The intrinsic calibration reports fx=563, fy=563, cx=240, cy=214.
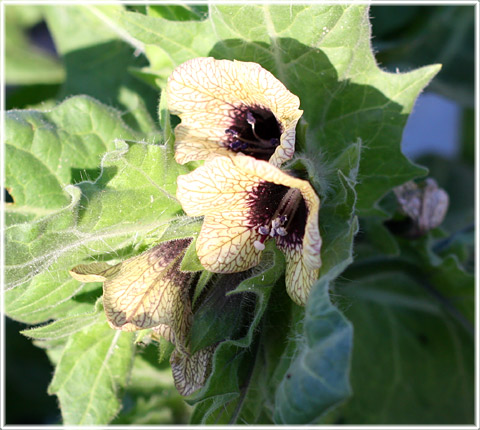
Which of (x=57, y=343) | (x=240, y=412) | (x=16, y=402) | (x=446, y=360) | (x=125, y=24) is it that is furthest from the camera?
(x=16, y=402)

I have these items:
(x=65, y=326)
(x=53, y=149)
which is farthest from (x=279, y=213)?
(x=53, y=149)

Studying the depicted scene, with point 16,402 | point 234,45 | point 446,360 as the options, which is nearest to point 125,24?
point 234,45

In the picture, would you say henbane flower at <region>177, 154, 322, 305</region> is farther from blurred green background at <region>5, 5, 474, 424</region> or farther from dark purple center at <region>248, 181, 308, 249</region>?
blurred green background at <region>5, 5, 474, 424</region>

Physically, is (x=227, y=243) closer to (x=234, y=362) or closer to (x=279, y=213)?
(x=279, y=213)

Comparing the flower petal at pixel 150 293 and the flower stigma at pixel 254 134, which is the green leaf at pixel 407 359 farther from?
the flower petal at pixel 150 293

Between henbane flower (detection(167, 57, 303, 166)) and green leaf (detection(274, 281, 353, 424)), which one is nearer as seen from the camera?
green leaf (detection(274, 281, 353, 424))

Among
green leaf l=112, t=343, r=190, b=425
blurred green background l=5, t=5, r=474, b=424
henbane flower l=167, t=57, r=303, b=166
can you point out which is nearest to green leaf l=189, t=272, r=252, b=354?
henbane flower l=167, t=57, r=303, b=166

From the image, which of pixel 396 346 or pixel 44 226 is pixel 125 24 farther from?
pixel 396 346
